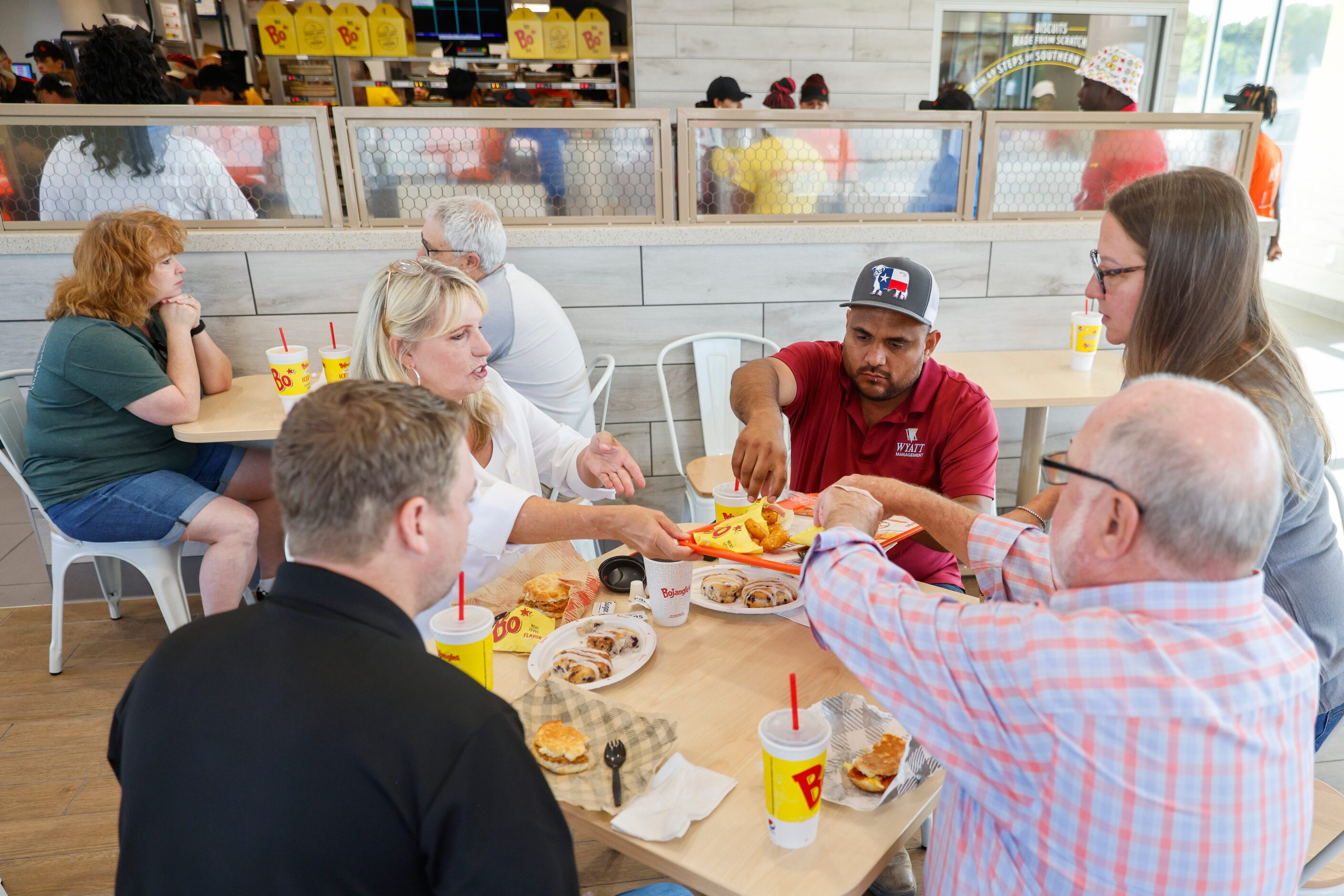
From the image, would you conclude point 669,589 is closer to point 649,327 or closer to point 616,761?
point 616,761

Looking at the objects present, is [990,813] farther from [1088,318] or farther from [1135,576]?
[1088,318]

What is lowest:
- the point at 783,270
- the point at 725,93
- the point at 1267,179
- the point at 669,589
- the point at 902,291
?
the point at 669,589

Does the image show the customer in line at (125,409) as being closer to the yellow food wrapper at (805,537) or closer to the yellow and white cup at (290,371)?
the yellow and white cup at (290,371)

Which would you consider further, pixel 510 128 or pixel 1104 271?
pixel 510 128

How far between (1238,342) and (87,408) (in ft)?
10.6

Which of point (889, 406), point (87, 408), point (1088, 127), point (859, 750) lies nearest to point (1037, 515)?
point (889, 406)

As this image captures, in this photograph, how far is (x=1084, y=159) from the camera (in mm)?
3580

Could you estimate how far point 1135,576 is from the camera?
90cm

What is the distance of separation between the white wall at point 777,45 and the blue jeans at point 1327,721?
578 centimetres

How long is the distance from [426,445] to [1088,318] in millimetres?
3088

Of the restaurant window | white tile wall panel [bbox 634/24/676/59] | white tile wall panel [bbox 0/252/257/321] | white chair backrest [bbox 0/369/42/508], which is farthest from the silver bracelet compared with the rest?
the restaurant window

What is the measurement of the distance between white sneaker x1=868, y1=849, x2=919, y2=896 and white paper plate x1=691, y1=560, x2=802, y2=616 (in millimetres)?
841

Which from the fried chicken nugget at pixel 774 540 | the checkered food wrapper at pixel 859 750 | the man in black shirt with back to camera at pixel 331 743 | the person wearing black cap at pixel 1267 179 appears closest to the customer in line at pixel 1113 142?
the person wearing black cap at pixel 1267 179

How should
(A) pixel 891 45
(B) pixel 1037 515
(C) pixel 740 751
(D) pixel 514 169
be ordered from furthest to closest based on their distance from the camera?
(A) pixel 891 45
(D) pixel 514 169
(B) pixel 1037 515
(C) pixel 740 751
